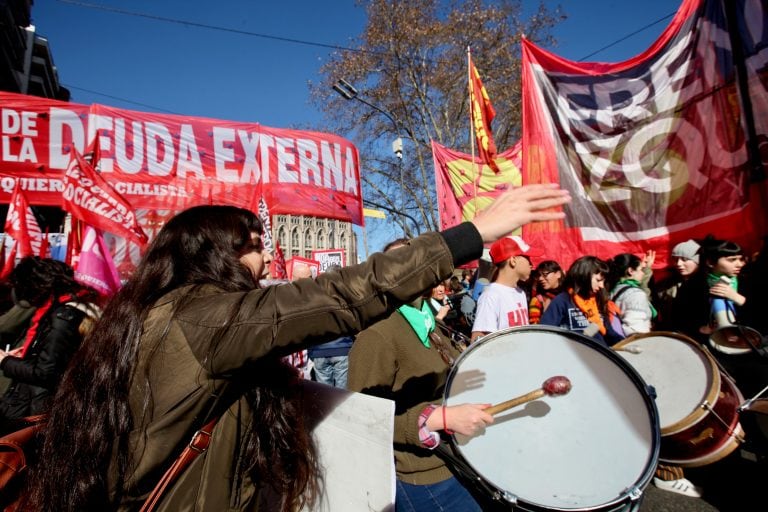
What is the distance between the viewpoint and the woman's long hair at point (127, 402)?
0.98 meters

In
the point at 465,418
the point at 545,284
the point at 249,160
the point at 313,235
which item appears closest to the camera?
the point at 465,418

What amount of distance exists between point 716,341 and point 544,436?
8.26 feet

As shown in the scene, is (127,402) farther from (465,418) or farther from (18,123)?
(18,123)

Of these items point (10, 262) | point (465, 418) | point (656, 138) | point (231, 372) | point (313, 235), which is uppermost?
point (313, 235)

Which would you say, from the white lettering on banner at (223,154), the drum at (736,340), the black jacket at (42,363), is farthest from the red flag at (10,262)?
the drum at (736,340)

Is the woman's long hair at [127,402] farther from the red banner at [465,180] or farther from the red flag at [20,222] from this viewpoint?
the red banner at [465,180]

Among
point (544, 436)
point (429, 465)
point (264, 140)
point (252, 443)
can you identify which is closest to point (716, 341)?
point (544, 436)

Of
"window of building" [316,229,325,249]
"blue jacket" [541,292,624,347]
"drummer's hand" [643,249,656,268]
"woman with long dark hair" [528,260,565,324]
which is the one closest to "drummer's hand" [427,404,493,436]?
"blue jacket" [541,292,624,347]

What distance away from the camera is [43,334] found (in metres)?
2.52

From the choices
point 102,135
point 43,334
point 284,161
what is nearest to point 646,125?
point 43,334

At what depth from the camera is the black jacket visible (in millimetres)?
2416

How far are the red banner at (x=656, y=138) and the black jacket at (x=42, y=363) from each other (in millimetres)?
3551

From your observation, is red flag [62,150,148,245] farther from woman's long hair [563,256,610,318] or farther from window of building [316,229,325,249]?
window of building [316,229,325,249]

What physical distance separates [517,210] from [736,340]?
306 centimetres
